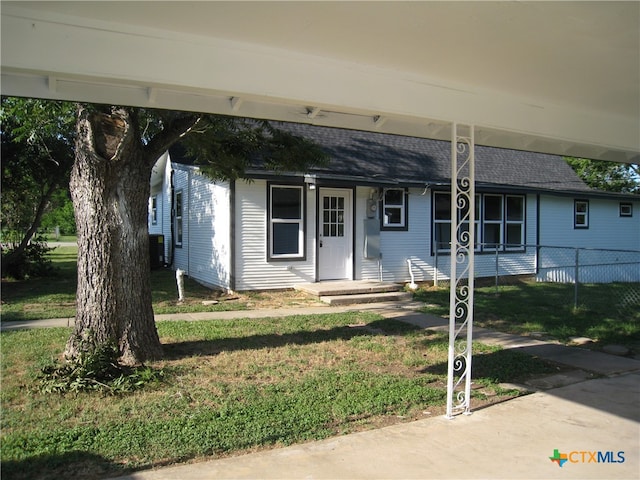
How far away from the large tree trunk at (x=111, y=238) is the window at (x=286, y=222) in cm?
610


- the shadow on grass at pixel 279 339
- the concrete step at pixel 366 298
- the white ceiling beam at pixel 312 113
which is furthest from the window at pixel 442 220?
the white ceiling beam at pixel 312 113

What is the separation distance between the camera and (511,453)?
3.86m

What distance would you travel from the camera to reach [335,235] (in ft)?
41.9

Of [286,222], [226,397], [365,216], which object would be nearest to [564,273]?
[365,216]

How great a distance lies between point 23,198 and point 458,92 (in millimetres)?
14970

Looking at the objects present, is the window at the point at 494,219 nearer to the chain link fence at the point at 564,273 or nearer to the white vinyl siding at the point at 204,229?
the chain link fence at the point at 564,273

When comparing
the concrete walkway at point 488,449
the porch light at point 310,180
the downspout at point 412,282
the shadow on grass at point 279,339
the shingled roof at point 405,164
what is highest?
the shingled roof at point 405,164

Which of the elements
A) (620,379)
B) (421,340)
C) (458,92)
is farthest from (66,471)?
(620,379)

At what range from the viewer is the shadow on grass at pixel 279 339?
662cm

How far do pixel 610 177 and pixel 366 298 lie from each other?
2778 cm

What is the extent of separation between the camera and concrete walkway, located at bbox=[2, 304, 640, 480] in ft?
11.6

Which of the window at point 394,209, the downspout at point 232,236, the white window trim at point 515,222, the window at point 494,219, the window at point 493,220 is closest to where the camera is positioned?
the downspout at point 232,236

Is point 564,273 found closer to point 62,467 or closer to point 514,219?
point 514,219

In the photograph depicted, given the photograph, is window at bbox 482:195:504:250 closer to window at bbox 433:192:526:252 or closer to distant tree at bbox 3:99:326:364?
window at bbox 433:192:526:252
